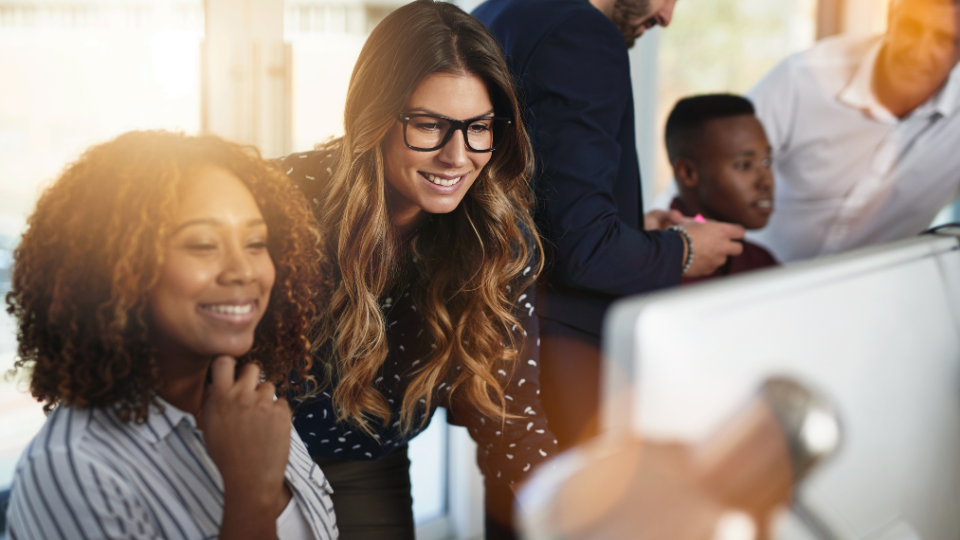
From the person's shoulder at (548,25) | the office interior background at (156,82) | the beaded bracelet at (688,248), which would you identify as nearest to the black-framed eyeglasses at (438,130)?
the office interior background at (156,82)

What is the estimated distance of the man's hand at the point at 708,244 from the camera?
111 centimetres

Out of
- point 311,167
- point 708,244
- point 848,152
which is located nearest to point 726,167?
point 708,244

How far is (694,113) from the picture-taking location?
148 centimetres

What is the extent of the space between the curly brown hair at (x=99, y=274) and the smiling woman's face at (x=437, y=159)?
23 centimetres

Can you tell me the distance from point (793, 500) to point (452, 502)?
1.44 meters

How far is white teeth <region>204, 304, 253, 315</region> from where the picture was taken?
1.76 ft

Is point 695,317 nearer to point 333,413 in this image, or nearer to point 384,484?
point 333,413

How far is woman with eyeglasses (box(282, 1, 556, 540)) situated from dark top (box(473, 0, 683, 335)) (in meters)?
0.06

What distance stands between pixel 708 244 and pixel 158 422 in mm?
912

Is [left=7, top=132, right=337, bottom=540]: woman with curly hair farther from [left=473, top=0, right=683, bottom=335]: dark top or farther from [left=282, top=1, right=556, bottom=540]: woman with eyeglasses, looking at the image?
[left=473, top=0, right=683, bottom=335]: dark top

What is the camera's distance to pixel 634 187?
3.48ft

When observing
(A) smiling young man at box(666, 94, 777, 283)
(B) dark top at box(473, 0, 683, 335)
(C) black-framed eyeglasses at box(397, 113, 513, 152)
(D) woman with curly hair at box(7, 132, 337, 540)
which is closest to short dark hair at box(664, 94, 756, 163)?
(A) smiling young man at box(666, 94, 777, 283)

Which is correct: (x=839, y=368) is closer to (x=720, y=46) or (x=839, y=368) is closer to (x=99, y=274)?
(x=99, y=274)

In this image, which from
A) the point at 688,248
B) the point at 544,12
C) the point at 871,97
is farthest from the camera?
the point at 871,97
